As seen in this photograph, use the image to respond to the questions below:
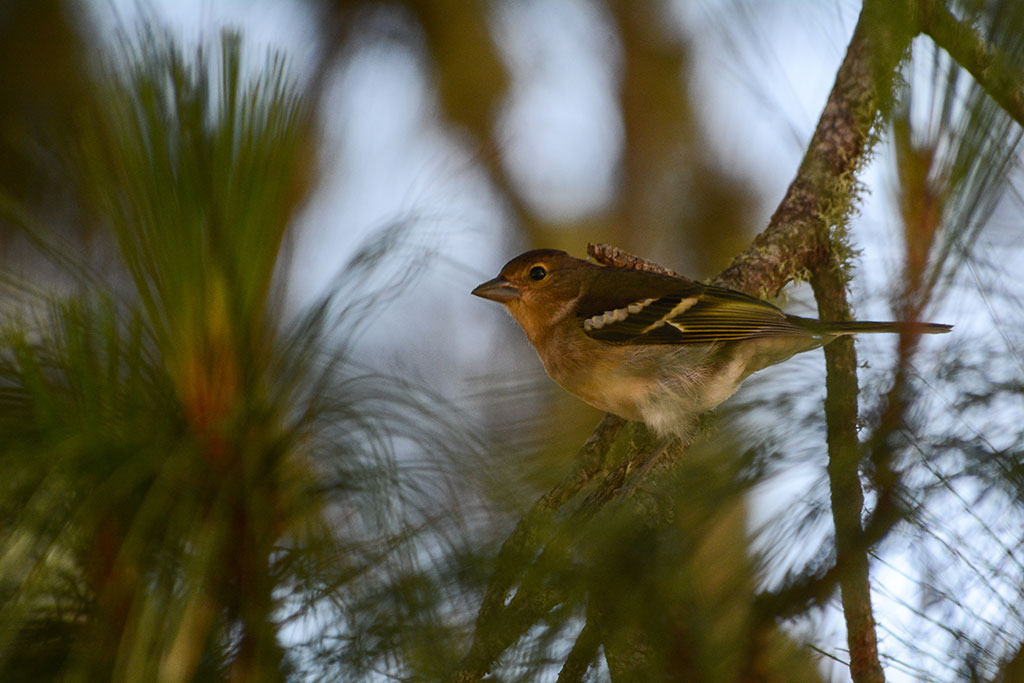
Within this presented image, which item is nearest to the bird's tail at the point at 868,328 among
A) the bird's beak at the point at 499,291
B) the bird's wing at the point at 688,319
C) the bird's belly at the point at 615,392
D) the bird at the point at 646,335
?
the bird at the point at 646,335

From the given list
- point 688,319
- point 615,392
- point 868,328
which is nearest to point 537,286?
point 688,319

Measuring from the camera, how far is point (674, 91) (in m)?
6.83

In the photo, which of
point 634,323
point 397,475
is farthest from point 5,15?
point 397,475

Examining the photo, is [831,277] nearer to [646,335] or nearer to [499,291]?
[646,335]

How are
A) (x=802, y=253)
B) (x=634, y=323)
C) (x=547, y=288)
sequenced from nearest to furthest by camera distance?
1. (x=802, y=253)
2. (x=634, y=323)
3. (x=547, y=288)

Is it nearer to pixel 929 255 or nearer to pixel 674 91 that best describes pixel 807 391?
pixel 929 255

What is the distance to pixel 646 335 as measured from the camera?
356cm

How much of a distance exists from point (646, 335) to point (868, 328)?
1252mm

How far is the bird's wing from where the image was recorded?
10.5ft

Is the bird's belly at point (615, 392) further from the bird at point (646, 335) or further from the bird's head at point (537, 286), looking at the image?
the bird's head at point (537, 286)

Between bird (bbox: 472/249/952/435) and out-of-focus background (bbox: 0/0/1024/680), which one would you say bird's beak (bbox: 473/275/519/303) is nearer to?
bird (bbox: 472/249/952/435)

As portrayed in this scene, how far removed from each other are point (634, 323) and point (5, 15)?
4.27 m

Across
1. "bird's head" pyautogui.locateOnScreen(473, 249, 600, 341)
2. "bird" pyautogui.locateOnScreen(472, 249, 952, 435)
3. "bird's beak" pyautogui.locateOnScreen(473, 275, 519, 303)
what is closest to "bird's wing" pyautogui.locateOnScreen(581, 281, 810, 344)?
"bird" pyautogui.locateOnScreen(472, 249, 952, 435)

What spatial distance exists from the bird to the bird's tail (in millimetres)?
28
